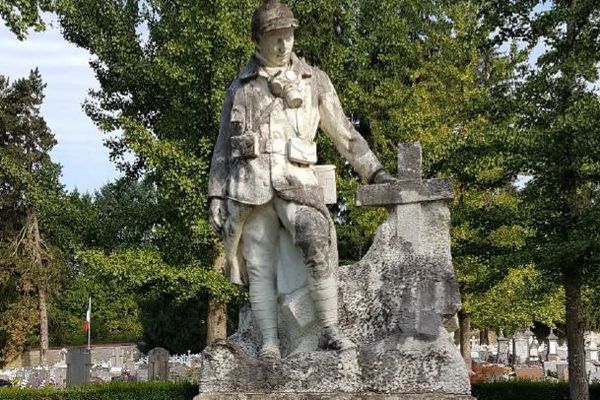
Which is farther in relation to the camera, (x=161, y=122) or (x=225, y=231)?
(x=161, y=122)

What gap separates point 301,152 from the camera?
18.8ft

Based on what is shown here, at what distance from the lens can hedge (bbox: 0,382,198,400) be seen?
1728 centimetres

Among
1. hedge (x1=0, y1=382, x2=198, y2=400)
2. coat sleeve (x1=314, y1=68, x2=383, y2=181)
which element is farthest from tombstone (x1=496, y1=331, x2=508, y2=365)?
coat sleeve (x1=314, y1=68, x2=383, y2=181)

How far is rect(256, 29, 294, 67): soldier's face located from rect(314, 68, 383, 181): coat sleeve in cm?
29

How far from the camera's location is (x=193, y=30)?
21.9 meters

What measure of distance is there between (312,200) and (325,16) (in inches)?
830

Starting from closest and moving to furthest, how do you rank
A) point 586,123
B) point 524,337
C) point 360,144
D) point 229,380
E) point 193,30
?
point 229,380, point 360,144, point 586,123, point 193,30, point 524,337

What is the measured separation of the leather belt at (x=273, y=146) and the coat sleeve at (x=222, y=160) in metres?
0.31

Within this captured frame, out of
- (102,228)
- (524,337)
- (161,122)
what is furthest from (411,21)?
(524,337)

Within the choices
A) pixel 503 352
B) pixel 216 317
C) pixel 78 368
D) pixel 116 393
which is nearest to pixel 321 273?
pixel 116 393

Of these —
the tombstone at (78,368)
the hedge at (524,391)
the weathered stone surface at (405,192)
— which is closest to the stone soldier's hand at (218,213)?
the weathered stone surface at (405,192)

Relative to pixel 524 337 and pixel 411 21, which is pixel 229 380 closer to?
pixel 411 21

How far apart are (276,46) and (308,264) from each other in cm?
152

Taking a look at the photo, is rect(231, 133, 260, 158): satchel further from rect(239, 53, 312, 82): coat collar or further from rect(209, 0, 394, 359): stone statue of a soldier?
rect(239, 53, 312, 82): coat collar
